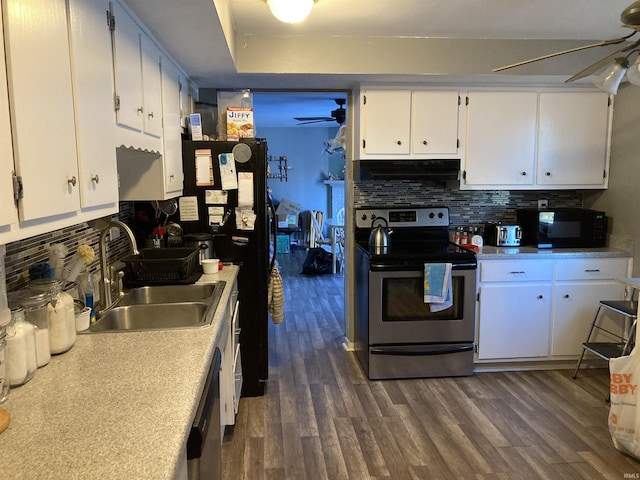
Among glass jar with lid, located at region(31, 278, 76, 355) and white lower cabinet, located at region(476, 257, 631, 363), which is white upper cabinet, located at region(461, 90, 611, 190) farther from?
glass jar with lid, located at region(31, 278, 76, 355)

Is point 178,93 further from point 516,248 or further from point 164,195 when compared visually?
point 516,248

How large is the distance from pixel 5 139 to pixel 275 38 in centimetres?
225

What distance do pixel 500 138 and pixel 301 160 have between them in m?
5.36

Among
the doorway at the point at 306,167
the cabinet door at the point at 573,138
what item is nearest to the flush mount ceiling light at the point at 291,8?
the cabinet door at the point at 573,138

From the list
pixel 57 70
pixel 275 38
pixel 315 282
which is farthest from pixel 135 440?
pixel 315 282

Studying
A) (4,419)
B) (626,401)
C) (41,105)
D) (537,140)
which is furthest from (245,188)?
(626,401)

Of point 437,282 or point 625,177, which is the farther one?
point 625,177

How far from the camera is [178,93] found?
9.09ft

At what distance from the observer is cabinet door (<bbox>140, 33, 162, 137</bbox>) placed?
2.06 meters

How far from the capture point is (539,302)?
3.35 metres

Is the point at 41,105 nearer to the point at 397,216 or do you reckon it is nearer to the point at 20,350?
the point at 20,350

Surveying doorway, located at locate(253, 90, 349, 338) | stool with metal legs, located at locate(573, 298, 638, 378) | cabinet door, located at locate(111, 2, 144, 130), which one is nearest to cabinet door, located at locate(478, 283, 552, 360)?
stool with metal legs, located at locate(573, 298, 638, 378)

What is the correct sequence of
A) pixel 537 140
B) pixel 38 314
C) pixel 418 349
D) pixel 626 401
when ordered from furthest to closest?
pixel 537 140, pixel 418 349, pixel 626 401, pixel 38 314

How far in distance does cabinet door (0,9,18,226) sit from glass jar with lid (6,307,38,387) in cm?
39
